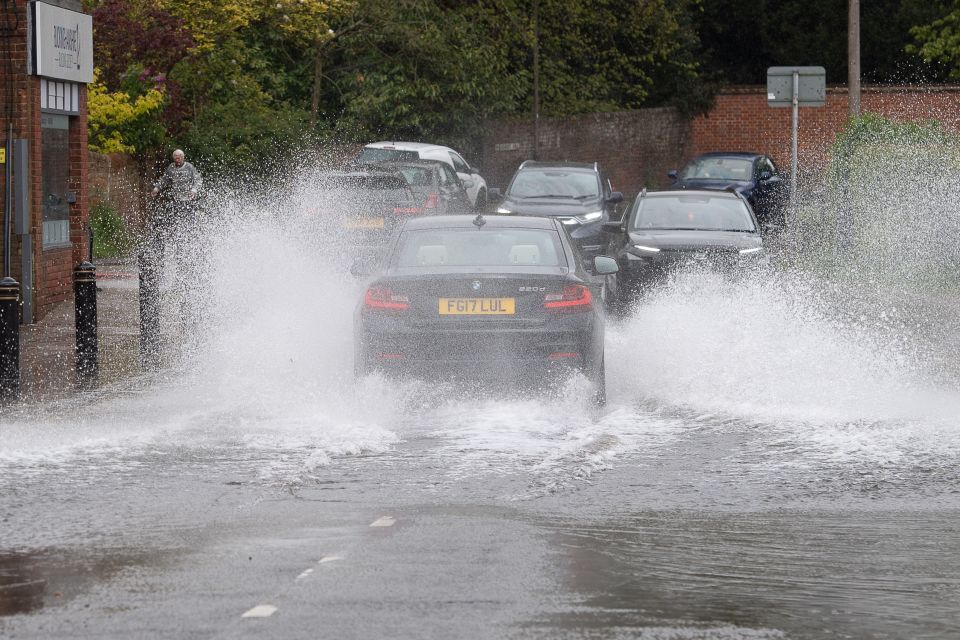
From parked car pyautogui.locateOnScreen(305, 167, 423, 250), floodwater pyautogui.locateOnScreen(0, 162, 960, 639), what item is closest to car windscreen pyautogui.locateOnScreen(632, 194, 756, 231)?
floodwater pyautogui.locateOnScreen(0, 162, 960, 639)

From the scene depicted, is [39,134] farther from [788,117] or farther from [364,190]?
[788,117]

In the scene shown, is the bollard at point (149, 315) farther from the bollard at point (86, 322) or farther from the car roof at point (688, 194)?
the car roof at point (688, 194)

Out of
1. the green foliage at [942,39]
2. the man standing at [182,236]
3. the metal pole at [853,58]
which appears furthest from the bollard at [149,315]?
the green foliage at [942,39]

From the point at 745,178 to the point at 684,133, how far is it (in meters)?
12.9

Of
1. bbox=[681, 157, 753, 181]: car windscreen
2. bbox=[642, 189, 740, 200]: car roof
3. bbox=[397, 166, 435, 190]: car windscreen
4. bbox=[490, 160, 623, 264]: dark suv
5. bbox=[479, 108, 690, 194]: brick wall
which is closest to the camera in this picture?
bbox=[642, 189, 740, 200]: car roof

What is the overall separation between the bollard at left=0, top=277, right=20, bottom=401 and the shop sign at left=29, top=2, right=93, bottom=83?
640 centimetres

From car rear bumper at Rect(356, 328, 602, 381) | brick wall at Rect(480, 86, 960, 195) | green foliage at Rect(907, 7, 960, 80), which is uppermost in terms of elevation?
green foliage at Rect(907, 7, 960, 80)

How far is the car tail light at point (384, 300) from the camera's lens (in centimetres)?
1118

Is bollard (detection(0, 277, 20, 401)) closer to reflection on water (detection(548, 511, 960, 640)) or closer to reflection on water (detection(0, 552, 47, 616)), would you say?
reflection on water (detection(0, 552, 47, 616))

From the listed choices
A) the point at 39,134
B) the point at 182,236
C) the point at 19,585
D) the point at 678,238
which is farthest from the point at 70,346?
the point at 19,585

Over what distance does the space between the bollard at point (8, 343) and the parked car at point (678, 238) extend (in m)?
8.05

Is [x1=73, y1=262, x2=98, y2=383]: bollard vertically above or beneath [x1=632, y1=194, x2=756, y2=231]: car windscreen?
beneath

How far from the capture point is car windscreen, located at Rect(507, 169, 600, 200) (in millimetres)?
27641

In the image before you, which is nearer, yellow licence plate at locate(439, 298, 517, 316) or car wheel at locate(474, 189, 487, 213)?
yellow licence plate at locate(439, 298, 517, 316)
